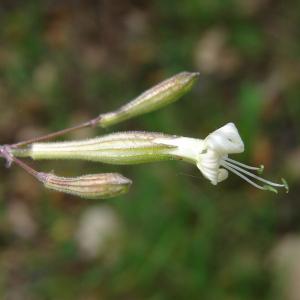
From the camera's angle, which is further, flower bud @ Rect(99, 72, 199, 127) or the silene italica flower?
flower bud @ Rect(99, 72, 199, 127)

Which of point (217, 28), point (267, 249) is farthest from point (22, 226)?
point (217, 28)

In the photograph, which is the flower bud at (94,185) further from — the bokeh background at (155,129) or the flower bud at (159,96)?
the bokeh background at (155,129)

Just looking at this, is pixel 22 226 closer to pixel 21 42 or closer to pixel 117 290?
pixel 117 290

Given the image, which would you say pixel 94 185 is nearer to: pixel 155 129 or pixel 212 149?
pixel 212 149

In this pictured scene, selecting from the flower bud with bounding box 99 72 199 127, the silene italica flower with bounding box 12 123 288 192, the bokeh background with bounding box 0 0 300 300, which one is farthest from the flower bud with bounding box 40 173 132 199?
the bokeh background with bounding box 0 0 300 300

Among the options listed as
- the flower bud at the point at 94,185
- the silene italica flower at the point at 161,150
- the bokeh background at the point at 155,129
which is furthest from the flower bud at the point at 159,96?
the bokeh background at the point at 155,129

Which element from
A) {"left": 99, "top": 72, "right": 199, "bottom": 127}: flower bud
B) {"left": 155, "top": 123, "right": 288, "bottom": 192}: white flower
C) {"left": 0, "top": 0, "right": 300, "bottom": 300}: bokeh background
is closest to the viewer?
{"left": 155, "top": 123, "right": 288, "bottom": 192}: white flower

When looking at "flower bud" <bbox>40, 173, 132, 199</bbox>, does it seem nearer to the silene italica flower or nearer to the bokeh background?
the silene italica flower
